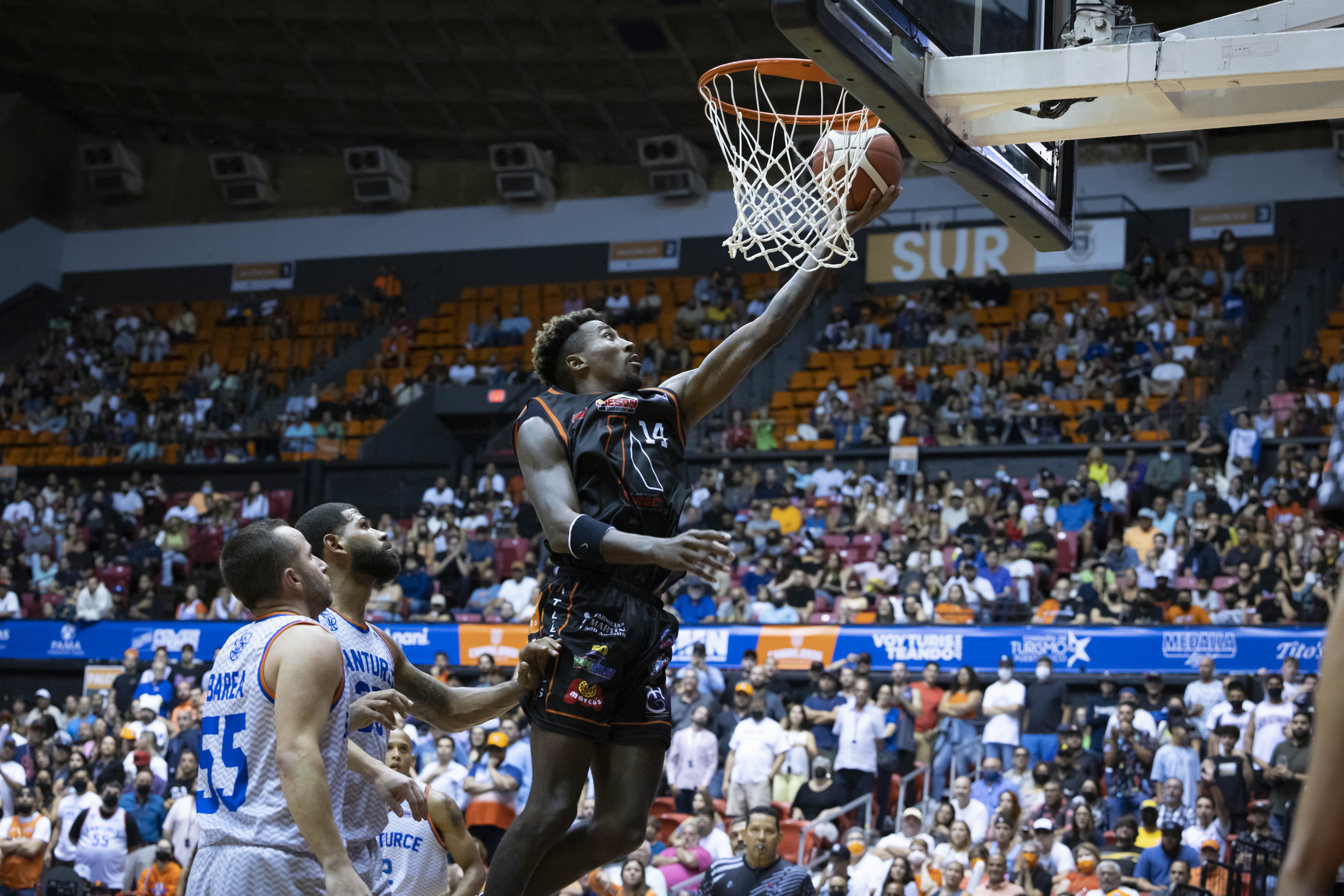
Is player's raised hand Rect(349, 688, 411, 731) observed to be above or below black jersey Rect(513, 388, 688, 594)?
below

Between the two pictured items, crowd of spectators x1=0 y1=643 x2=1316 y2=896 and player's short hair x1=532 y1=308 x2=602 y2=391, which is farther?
crowd of spectators x1=0 y1=643 x2=1316 y2=896

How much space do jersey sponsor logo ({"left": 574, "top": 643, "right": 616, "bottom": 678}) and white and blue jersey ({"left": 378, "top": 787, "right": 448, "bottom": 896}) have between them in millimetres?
1561

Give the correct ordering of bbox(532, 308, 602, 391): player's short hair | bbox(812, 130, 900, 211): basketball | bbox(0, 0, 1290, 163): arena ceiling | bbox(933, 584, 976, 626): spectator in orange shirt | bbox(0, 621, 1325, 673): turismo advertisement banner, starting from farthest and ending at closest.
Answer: bbox(0, 0, 1290, 163): arena ceiling → bbox(933, 584, 976, 626): spectator in orange shirt → bbox(0, 621, 1325, 673): turismo advertisement banner → bbox(812, 130, 900, 211): basketball → bbox(532, 308, 602, 391): player's short hair

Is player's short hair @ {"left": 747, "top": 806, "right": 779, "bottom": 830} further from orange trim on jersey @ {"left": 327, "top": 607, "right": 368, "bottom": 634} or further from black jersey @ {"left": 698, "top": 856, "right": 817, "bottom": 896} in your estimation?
orange trim on jersey @ {"left": 327, "top": 607, "right": 368, "bottom": 634}

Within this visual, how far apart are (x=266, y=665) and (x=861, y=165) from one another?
8.58 ft

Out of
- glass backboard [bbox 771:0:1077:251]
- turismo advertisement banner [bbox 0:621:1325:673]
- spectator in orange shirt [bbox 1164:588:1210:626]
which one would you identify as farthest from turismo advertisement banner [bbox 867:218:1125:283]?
glass backboard [bbox 771:0:1077:251]

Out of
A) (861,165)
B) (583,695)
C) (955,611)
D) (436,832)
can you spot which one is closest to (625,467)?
(583,695)

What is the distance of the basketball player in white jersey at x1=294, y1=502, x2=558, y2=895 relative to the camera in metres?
4.32

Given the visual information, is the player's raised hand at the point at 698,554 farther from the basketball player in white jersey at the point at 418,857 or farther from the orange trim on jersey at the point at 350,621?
the basketball player in white jersey at the point at 418,857

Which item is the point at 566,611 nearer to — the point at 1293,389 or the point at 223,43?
the point at 1293,389

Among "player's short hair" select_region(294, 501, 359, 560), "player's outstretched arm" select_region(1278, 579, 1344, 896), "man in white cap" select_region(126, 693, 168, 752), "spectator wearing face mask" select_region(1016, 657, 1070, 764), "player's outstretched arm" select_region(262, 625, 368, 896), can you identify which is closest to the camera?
"player's outstretched arm" select_region(1278, 579, 1344, 896)

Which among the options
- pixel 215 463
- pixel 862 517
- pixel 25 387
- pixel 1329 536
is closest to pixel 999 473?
pixel 862 517

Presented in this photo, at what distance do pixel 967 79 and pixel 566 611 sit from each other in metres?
2.20

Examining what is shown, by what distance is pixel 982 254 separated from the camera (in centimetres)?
2350
